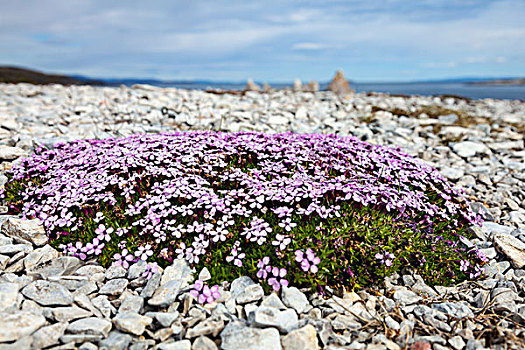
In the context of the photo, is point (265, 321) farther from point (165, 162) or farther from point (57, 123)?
point (57, 123)

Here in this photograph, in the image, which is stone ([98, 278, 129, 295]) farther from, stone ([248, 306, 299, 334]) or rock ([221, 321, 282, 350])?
stone ([248, 306, 299, 334])

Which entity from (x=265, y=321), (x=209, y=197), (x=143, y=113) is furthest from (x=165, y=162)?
(x=143, y=113)

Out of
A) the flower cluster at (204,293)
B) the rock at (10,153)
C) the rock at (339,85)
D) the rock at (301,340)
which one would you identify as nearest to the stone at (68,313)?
the flower cluster at (204,293)

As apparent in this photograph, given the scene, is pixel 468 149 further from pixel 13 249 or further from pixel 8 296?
pixel 8 296

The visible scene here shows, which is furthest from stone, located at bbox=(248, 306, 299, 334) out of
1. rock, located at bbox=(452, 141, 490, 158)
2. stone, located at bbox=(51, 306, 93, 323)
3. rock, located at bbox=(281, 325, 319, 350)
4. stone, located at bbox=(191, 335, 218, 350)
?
rock, located at bbox=(452, 141, 490, 158)

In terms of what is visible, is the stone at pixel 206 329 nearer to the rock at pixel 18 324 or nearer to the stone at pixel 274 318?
the stone at pixel 274 318

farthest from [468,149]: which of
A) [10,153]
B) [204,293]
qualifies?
[10,153]

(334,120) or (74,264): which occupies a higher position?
(334,120)
